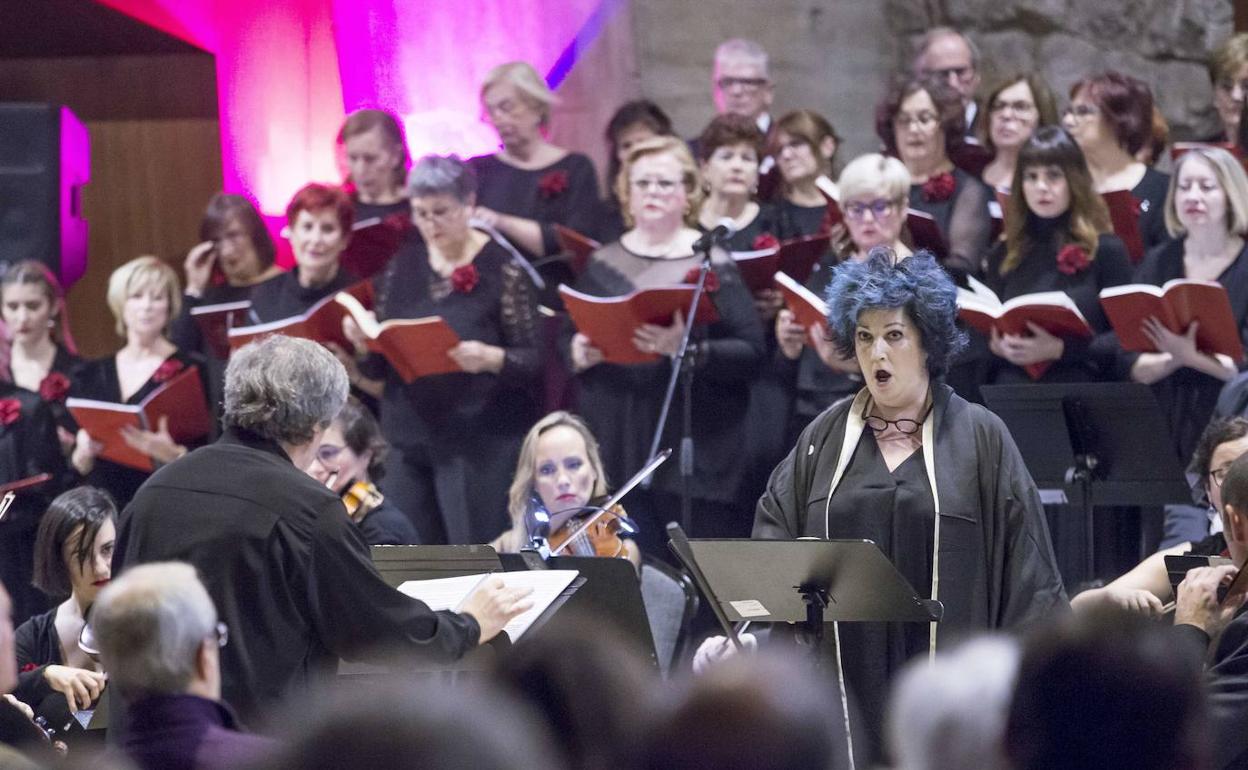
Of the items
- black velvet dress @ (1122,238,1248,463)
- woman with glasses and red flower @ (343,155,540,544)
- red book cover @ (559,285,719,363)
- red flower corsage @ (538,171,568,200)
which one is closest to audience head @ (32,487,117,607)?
woman with glasses and red flower @ (343,155,540,544)

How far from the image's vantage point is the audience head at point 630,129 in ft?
22.2

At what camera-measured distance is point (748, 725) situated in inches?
65.8

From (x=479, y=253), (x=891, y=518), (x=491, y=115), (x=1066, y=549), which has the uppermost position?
(x=491, y=115)

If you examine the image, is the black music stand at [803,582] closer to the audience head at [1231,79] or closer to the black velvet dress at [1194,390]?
the black velvet dress at [1194,390]

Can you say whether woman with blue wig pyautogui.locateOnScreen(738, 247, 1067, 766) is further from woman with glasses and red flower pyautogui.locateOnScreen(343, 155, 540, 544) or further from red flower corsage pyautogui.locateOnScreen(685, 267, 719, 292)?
woman with glasses and red flower pyautogui.locateOnScreen(343, 155, 540, 544)

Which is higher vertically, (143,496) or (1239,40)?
(1239,40)

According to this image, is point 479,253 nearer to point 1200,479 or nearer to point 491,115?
point 491,115

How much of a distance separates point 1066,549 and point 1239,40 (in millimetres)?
2051

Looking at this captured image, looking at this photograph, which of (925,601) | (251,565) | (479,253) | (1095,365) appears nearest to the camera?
(251,565)

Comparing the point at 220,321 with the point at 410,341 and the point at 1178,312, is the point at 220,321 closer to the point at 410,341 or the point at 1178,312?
the point at 410,341

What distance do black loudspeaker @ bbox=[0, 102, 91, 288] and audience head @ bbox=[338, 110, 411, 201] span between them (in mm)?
1329

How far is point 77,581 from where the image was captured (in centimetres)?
470

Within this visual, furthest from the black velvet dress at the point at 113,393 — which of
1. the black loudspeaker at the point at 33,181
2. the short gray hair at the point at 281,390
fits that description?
the short gray hair at the point at 281,390

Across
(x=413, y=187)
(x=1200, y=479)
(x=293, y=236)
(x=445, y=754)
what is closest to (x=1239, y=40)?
(x=1200, y=479)
